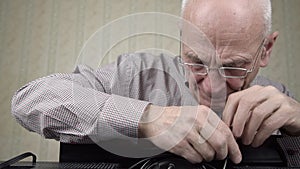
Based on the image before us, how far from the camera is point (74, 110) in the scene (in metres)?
0.67

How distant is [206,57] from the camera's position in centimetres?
73

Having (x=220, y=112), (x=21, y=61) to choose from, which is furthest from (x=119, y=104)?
(x=21, y=61)

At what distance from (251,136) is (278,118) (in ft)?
0.28

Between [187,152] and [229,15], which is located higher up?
[229,15]

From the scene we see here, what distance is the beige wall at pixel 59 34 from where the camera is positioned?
229 cm

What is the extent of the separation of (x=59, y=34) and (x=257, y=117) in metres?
1.97

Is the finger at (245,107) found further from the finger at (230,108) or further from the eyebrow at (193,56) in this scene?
the eyebrow at (193,56)

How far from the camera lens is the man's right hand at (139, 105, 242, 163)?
21.3 inches

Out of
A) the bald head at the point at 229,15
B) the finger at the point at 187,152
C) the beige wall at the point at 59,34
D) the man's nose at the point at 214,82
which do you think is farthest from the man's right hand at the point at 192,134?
the beige wall at the point at 59,34

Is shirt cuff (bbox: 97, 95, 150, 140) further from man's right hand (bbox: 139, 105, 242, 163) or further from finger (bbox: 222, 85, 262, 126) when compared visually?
finger (bbox: 222, 85, 262, 126)

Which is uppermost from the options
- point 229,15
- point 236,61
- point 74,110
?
point 229,15

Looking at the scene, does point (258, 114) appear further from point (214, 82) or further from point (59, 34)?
point (59, 34)

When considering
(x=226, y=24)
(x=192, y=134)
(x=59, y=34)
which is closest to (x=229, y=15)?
(x=226, y=24)

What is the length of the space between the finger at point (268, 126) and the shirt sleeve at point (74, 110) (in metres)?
0.21
